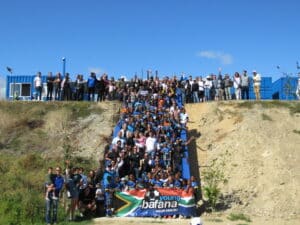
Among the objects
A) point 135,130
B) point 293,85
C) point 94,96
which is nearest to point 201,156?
point 135,130

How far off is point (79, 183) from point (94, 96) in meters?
11.0

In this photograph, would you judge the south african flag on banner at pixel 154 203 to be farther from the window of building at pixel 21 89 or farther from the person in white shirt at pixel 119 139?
the window of building at pixel 21 89

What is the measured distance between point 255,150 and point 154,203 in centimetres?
686

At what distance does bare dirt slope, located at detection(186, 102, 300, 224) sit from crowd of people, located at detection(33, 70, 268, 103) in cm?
101

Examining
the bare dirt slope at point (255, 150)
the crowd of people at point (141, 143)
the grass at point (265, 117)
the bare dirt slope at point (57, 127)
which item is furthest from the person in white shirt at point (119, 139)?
the grass at point (265, 117)

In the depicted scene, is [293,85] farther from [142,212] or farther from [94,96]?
[142,212]

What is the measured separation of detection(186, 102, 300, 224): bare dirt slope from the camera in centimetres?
2062

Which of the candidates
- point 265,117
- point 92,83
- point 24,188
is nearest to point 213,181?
point 265,117

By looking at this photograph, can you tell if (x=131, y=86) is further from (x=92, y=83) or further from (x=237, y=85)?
(x=237, y=85)

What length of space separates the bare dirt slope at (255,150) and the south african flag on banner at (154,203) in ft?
8.17

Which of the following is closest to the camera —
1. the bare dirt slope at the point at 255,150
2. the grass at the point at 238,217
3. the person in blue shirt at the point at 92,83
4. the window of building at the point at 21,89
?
the grass at the point at 238,217

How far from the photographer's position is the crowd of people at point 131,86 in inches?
1117

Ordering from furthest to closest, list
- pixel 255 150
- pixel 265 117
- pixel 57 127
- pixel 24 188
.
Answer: pixel 265 117
pixel 57 127
pixel 255 150
pixel 24 188

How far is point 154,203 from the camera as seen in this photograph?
18.7 metres
